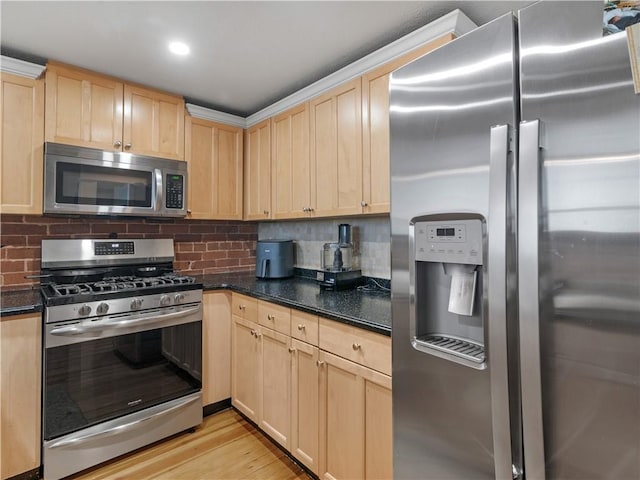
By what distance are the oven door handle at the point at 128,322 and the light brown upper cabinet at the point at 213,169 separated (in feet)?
2.68

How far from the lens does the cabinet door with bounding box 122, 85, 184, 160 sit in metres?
2.36

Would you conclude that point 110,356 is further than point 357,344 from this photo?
Yes

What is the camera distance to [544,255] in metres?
0.83

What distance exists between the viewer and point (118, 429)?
192 cm

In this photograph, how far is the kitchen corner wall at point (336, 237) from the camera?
2246 millimetres

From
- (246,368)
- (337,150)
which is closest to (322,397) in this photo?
(246,368)

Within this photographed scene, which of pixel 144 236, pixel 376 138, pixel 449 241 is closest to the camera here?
pixel 449 241

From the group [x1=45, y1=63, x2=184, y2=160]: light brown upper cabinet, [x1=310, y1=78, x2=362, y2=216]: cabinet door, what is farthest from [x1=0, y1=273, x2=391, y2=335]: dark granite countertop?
[x1=45, y1=63, x2=184, y2=160]: light brown upper cabinet

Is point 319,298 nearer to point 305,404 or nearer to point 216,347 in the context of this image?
point 305,404

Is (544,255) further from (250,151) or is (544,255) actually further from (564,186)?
(250,151)

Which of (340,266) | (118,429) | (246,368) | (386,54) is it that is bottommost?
(118,429)

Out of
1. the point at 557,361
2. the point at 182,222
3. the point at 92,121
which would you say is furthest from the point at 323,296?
the point at 92,121

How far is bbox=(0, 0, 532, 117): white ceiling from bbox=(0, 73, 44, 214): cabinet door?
0.73ft

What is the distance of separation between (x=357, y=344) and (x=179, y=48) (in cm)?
186
